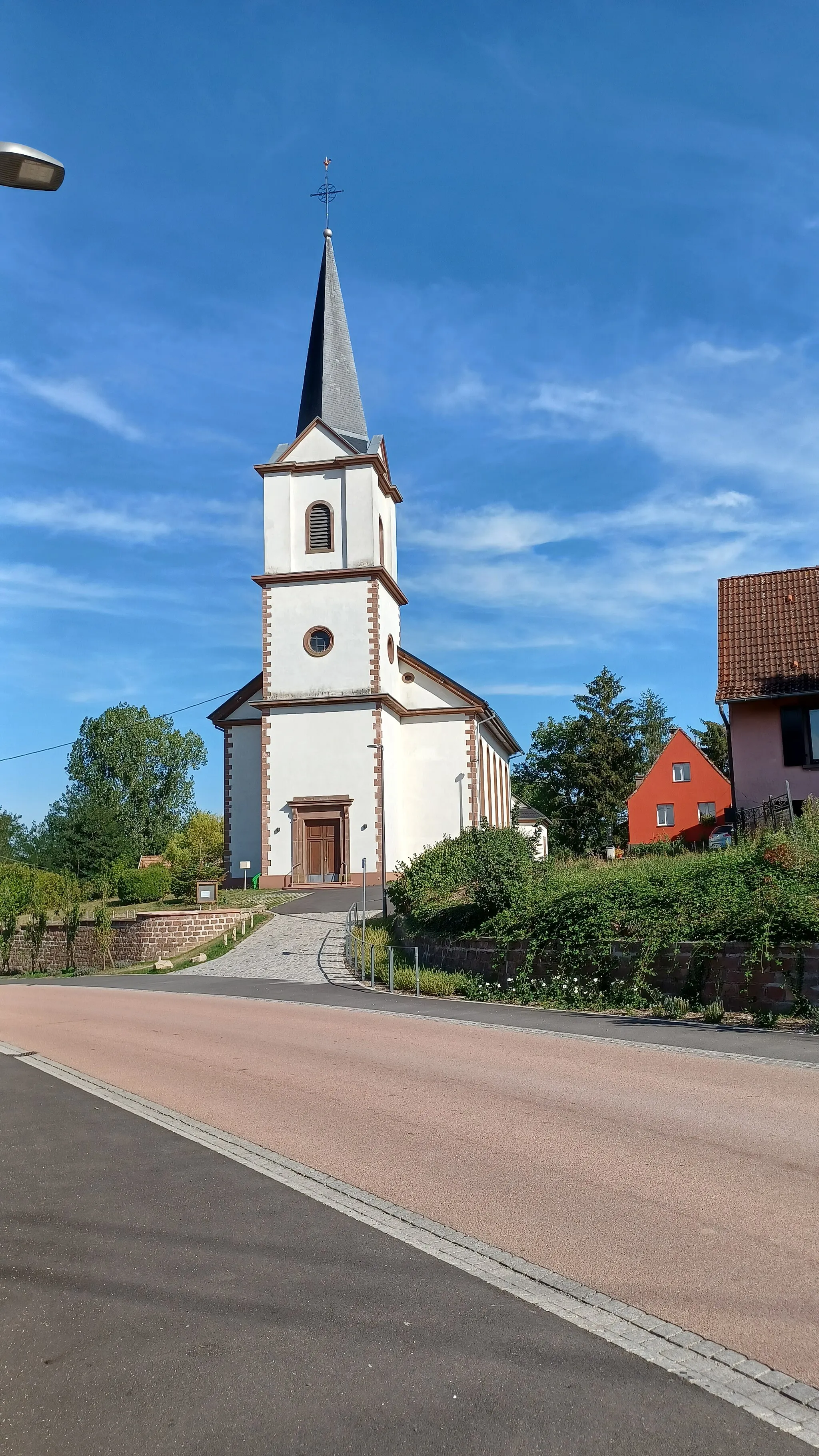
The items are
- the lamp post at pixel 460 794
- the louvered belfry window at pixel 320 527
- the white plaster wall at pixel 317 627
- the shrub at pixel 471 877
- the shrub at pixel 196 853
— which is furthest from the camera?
the lamp post at pixel 460 794

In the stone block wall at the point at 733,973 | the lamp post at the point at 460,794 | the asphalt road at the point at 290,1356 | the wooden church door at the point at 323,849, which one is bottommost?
the asphalt road at the point at 290,1356

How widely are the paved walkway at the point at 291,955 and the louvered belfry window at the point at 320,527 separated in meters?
16.1

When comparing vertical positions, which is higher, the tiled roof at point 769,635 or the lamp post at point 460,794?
the tiled roof at point 769,635

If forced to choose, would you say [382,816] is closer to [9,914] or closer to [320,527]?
[320,527]

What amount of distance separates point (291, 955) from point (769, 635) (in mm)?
13788

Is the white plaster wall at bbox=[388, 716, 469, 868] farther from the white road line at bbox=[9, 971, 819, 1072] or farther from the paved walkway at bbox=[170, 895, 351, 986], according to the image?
the white road line at bbox=[9, 971, 819, 1072]

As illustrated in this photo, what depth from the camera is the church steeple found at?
4319cm

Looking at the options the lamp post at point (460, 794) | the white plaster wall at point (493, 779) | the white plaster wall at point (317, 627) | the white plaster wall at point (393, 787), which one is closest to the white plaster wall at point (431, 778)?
the lamp post at point (460, 794)

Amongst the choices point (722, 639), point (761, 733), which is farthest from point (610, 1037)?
point (722, 639)

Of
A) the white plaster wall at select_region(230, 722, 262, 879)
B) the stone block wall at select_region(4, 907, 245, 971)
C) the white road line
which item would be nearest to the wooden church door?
the white plaster wall at select_region(230, 722, 262, 879)

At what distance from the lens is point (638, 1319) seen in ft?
14.1

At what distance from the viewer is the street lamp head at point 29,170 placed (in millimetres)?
5504

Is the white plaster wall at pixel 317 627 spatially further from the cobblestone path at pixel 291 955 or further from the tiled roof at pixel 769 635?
the tiled roof at pixel 769 635

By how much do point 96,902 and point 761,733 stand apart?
999 inches
